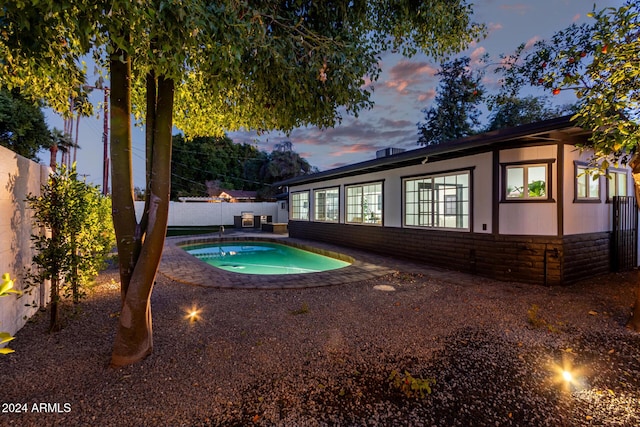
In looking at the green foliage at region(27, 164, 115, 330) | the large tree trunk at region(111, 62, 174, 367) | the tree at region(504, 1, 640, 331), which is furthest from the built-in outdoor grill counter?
the tree at region(504, 1, 640, 331)

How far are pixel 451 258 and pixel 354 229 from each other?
418 cm

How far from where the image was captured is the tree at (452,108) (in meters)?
19.1

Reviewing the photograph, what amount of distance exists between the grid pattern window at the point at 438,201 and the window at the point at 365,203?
1.31m

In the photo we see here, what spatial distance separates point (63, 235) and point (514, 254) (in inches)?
294

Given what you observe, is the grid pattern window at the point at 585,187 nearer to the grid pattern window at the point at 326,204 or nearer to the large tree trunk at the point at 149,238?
the large tree trunk at the point at 149,238

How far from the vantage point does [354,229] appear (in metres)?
11.0

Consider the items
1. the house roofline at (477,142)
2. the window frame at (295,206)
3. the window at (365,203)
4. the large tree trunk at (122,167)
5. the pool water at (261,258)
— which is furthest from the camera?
the window frame at (295,206)

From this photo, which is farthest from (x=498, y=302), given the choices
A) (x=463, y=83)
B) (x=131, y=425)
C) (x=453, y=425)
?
(x=463, y=83)

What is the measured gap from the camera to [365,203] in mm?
10695

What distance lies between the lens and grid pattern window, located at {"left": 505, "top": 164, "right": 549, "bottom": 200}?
596 cm

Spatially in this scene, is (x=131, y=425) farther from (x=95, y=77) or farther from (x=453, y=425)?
(x=95, y=77)

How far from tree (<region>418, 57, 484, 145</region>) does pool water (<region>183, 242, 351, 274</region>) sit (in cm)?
1384

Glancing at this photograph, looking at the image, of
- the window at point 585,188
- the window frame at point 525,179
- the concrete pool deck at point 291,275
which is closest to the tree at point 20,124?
the concrete pool deck at point 291,275

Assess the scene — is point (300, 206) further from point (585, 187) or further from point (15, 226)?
point (15, 226)
